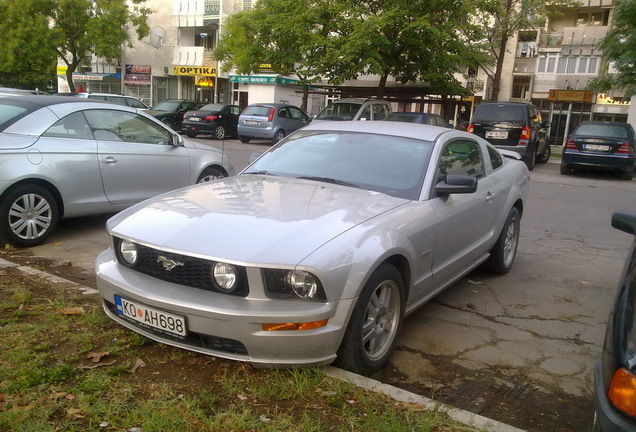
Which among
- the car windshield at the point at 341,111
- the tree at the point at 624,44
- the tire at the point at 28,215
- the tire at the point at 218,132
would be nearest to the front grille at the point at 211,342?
the tire at the point at 28,215

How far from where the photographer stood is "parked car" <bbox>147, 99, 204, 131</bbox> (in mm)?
23750

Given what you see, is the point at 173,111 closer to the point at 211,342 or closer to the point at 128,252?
the point at 128,252

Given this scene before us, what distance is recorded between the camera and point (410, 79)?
23141 millimetres

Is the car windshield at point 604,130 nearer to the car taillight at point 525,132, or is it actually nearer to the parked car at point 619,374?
the car taillight at point 525,132

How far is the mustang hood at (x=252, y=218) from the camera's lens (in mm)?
3088

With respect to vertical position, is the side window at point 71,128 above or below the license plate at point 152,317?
above

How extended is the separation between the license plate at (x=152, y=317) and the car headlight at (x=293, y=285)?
521 millimetres

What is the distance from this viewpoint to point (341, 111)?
63.1 feet

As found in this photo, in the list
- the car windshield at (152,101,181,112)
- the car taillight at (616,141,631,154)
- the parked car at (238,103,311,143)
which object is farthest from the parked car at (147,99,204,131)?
the car taillight at (616,141,631,154)

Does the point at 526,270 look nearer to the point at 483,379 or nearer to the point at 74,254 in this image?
the point at 483,379

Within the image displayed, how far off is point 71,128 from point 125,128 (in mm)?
704

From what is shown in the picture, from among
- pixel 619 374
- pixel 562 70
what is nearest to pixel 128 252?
pixel 619 374

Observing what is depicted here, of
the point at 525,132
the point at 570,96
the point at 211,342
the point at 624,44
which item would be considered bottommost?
the point at 211,342

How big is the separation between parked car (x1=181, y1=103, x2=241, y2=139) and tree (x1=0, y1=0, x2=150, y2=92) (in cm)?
1247
